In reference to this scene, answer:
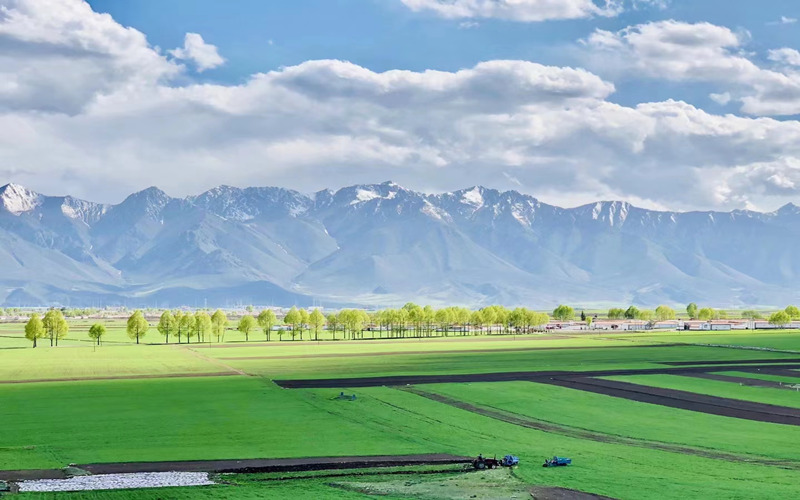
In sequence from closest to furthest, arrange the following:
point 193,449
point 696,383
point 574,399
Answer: point 193,449 → point 574,399 → point 696,383

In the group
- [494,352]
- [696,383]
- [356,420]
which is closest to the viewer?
[356,420]

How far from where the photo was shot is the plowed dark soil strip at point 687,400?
76688 mm

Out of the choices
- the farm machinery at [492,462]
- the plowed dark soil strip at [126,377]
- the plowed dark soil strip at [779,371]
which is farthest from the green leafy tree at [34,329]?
the farm machinery at [492,462]

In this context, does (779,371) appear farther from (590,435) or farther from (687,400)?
(590,435)

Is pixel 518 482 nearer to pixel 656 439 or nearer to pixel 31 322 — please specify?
pixel 656 439

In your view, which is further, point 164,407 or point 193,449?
point 164,407

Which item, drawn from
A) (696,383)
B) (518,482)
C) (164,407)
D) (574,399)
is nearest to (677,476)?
(518,482)

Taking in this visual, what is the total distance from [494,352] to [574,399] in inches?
2925

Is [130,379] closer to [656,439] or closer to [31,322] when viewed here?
[656,439]

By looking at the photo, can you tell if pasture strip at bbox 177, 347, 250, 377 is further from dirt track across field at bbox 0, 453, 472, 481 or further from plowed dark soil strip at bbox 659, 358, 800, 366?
plowed dark soil strip at bbox 659, 358, 800, 366

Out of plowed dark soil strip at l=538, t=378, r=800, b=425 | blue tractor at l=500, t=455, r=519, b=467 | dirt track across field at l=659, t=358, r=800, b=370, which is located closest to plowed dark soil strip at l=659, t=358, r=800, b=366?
dirt track across field at l=659, t=358, r=800, b=370

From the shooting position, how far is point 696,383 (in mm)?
102438

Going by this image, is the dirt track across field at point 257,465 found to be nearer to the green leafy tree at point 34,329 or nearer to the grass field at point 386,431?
the grass field at point 386,431

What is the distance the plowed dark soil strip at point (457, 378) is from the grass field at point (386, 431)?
158 inches
